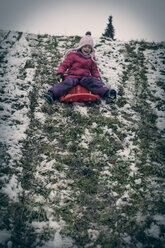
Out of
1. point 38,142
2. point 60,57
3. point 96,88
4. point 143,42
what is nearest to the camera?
point 38,142

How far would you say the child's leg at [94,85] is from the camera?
389 centimetres

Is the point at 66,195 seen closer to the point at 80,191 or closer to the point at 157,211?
the point at 80,191

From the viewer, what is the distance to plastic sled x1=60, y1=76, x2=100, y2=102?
146 inches

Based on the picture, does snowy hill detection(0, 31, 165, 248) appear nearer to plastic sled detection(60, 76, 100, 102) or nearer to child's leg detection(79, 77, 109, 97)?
plastic sled detection(60, 76, 100, 102)

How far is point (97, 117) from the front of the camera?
3.60 m

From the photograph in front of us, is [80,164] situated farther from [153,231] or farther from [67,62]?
[67,62]

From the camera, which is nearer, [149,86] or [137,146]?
[137,146]

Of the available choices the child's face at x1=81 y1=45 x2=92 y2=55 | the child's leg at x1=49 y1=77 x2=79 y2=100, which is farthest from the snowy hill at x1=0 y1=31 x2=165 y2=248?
the child's face at x1=81 y1=45 x2=92 y2=55

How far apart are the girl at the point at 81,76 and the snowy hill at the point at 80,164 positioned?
28 centimetres

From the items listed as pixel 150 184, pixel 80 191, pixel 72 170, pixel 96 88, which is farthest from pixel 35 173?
pixel 96 88

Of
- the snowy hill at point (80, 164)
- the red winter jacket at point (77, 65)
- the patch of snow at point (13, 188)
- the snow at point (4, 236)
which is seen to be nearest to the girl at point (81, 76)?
the red winter jacket at point (77, 65)

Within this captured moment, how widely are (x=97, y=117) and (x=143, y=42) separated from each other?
4.44 metres

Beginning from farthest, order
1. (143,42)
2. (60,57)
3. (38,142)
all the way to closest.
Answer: (143,42)
(60,57)
(38,142)

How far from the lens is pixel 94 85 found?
3.95 meters
